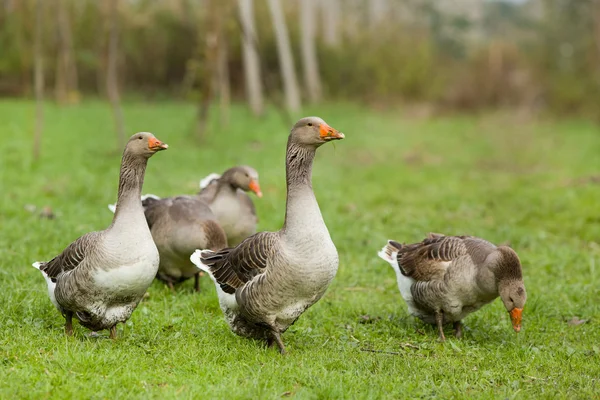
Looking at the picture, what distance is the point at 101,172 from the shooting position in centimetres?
1455

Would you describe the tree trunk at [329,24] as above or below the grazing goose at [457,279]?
below

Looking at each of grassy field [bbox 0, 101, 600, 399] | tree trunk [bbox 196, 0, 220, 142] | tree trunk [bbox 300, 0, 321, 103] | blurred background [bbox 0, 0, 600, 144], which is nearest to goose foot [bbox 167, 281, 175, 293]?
grassy field [bbox 0, 101, 600, 399]

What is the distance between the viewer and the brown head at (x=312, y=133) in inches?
223

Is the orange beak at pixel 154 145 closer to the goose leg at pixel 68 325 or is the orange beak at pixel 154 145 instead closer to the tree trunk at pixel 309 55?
the goose leg at pixel 68 325

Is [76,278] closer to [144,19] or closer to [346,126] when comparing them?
[346,126]

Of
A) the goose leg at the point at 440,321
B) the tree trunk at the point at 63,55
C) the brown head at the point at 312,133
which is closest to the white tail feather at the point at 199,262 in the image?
the brown head at the point at 312,133

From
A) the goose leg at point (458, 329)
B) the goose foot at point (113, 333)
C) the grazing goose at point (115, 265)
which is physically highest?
the grazing goose at point (115, 265)

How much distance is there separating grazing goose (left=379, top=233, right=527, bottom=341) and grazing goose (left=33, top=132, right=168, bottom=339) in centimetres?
256

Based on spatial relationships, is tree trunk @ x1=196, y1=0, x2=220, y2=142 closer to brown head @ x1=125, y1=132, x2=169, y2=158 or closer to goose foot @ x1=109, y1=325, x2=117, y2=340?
brown head @ x1=125, y1=132, x2=169, y2=158

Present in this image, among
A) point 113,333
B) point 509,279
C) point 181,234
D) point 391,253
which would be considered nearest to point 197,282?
point 181,234

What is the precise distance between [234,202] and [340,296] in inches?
67.6

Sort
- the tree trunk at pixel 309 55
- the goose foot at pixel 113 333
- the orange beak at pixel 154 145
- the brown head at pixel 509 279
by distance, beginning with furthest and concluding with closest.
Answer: the tree trunk at pixel 309 55 < the brown head at pixel 509 279 < the goose foot at pixel 113 333 < the orange beak at pixel 154 145

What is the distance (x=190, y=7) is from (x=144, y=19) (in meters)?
3.32

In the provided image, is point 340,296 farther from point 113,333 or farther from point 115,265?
point 115,265
